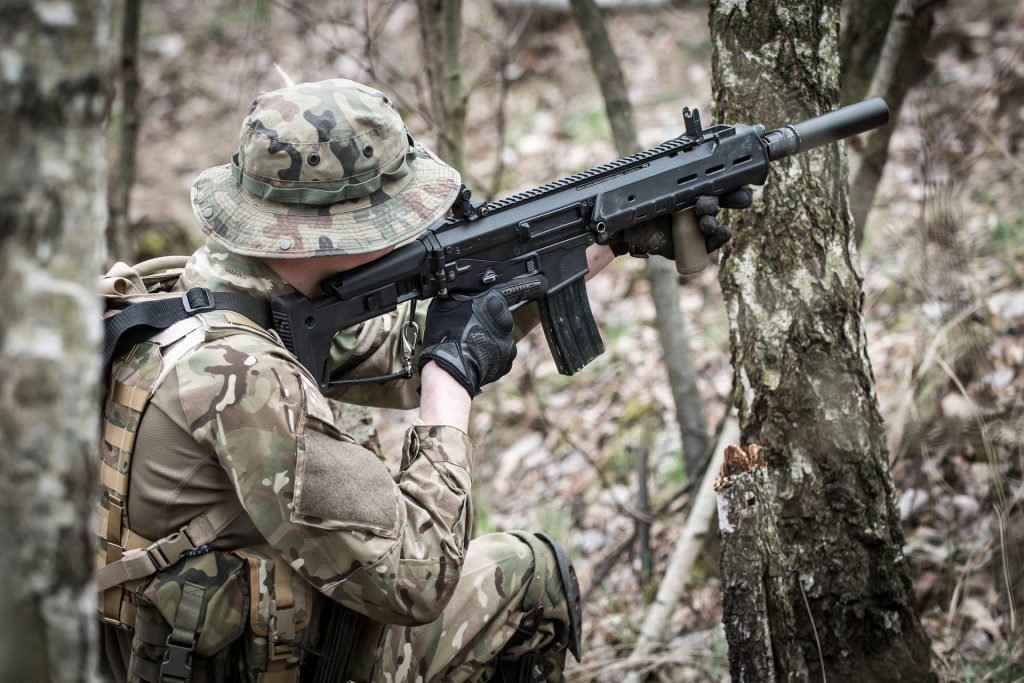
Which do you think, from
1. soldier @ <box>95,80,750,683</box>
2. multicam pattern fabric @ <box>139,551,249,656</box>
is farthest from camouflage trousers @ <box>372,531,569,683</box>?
multicam pattern fabric @ <box>139,551,249,656</box>

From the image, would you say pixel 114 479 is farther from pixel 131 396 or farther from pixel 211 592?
pixel 211 592

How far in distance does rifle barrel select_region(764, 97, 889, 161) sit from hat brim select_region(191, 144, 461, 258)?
986 mm

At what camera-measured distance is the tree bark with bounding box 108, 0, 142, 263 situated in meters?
4.77

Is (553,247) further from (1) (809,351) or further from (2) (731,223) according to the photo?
(1) (809,351)

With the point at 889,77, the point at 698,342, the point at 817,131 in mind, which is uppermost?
the point at 889,77

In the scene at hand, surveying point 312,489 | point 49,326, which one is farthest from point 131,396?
point 49,326

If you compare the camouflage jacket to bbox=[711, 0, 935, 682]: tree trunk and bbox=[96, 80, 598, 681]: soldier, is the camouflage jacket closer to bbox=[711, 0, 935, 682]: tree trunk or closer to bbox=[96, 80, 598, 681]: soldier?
bbox=[96, 80, 598, 681]: soldier

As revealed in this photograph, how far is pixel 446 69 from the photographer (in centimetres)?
401

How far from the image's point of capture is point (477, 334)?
267 cm

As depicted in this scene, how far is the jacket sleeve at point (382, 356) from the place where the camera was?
301cm

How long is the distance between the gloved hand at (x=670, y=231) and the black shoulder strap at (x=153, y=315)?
127 centimetres

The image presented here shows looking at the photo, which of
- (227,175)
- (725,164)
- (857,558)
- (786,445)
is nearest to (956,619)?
(857,558)

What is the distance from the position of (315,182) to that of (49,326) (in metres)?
1.30

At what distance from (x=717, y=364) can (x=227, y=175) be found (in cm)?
343
